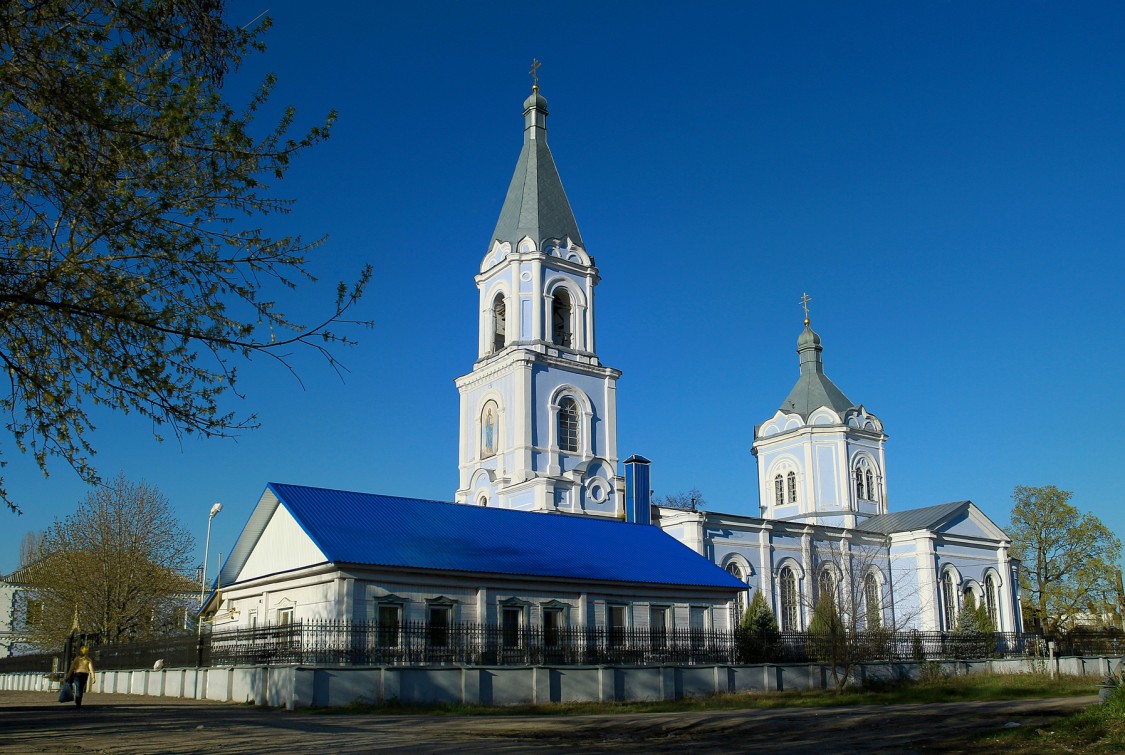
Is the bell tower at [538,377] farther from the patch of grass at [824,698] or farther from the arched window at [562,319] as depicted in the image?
the patch of grass at [824,698]

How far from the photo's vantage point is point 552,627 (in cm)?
2611

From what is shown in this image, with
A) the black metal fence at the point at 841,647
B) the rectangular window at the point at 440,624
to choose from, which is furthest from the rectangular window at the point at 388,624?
the black metal fence at the point at 841,647

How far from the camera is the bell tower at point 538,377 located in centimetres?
3925

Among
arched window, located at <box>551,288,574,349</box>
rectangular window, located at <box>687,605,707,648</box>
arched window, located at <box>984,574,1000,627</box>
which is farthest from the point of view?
arched window, located at <box>984,574,1000,627</box>

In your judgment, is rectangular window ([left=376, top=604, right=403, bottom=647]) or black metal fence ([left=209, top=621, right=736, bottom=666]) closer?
black metal fence ([left=209, top=621, right=736, bottom=666])

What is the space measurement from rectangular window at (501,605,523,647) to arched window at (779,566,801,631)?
18.5 meters

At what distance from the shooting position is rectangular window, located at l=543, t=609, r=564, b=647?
2512cm

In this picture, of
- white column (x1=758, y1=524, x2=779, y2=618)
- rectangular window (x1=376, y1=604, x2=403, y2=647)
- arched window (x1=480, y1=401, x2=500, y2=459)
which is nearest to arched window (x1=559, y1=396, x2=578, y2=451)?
arched window (x1=480, y1=401, x2=500, y2=459)

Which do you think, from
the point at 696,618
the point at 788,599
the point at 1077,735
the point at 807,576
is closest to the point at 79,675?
the point at 696,618

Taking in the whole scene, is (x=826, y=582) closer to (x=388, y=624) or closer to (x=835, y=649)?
(x=835, y=649)

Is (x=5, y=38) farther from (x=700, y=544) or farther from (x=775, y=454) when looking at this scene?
(x=775, y=454)

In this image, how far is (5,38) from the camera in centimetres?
928

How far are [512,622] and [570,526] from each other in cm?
570

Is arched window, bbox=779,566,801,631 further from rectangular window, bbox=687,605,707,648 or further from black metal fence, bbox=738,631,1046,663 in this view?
rectangular window, bbox=687,605,707,648
